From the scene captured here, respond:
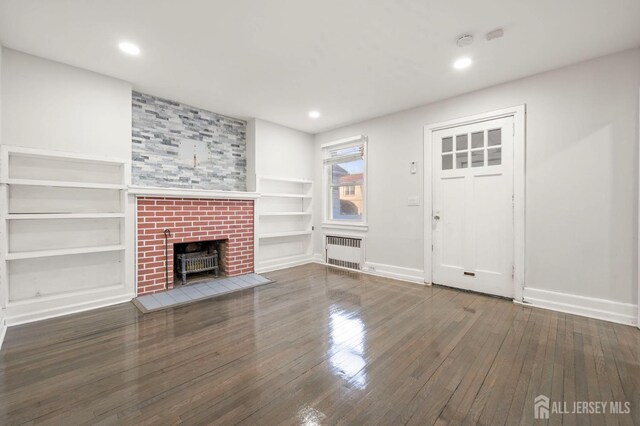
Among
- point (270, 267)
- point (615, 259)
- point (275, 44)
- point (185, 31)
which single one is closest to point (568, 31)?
point (615, 259)

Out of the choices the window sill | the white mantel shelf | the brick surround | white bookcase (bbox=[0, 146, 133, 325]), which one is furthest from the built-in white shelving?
white bookcase (bbox=[0, 146, 133, 325])

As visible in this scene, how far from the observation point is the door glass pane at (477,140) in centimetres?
352

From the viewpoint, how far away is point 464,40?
2461 mm

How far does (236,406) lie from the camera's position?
153 centimetres

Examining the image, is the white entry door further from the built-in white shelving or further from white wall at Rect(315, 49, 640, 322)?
the built-in white shelving

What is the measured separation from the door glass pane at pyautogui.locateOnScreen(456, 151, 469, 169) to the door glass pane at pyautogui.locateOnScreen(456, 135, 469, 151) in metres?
0.07

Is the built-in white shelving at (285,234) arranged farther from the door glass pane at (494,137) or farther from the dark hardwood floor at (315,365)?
the door glass pane at (494,137)

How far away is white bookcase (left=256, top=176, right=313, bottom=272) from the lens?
4.80m

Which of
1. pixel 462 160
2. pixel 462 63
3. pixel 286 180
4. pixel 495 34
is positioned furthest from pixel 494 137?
Answer: pixel 286 180

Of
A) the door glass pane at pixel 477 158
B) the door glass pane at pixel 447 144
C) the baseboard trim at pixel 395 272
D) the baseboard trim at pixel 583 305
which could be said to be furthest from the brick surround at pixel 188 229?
the baseboard trim at pixel 583 305

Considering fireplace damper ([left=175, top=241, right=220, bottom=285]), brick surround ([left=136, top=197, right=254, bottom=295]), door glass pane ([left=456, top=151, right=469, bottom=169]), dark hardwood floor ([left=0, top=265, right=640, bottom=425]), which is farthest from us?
fireplace damper ([left=175, top=241, right=220, bottom=285])

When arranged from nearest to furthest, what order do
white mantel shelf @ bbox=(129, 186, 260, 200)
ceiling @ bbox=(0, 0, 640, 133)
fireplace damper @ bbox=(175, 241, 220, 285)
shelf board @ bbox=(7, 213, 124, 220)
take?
1. ceiling @ bbox=(0, 0, 640, 133)
2. shelf board @ bbox=(7, 213, 124, 220)
3. white mantel shelf @ bbox=(129, 186, 260, 200)
4. fireplace damper @ bbox=(175, 241, 220, 285)

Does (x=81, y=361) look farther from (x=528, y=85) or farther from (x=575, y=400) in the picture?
(x=528, y=85)

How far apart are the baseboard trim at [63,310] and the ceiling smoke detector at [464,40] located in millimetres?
4478
